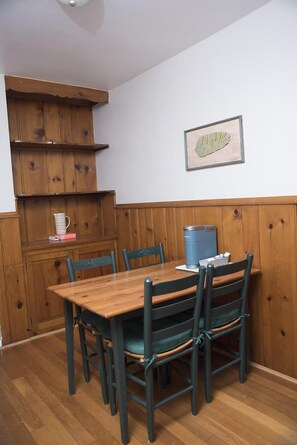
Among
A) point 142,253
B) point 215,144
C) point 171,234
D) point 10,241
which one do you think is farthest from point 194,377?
point 10,241

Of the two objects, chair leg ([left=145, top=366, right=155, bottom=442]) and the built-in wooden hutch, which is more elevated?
the built-in wooden hutch

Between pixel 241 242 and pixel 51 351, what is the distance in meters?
1.80

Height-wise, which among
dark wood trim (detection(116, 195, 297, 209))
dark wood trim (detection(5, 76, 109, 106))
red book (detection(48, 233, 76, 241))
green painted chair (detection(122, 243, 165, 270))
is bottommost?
green painted chair (detection(122, 243, 165, 270))

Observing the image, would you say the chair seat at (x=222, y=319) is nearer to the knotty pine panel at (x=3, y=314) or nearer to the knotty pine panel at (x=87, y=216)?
the knotty pine panel at (x=3, y=314)

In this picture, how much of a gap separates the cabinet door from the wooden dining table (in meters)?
1.13

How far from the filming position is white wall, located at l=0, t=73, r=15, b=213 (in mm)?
3033

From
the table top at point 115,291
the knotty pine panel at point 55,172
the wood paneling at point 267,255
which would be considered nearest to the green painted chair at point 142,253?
the table top at point 115,291

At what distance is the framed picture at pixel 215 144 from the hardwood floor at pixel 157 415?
1.51 metres

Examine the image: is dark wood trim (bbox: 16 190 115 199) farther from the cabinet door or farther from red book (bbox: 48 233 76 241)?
the cabinet door

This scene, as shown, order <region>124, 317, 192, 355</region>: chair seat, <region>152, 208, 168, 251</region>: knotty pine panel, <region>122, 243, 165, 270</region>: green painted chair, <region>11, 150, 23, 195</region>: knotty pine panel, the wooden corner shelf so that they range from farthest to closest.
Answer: <region>11, 150, 23, 195</region>: knotty pine panel, the wooden corner shelf, <region>152, 208, 168, 251</region>: knotty pine panel, <region>122, 243, 165, 270</region>: green painted chair, <region>124, 317, 192, 355</region>: chair seat

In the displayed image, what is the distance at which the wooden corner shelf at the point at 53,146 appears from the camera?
130 inches

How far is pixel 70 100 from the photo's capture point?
355 centimetres

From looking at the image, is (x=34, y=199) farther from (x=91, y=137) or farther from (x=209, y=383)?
(x=209, y=383)

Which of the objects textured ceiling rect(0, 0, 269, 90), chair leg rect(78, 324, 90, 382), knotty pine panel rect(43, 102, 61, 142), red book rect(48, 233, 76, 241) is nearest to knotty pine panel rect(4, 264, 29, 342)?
red book rect(48, 233, 76, 241)
